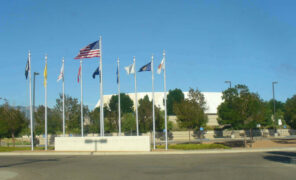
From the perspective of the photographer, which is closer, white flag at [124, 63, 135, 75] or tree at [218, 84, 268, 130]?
white flag at [124, 63, 135, 75]

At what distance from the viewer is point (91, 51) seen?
86.7ft

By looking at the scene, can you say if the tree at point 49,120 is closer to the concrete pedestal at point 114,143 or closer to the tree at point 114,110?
the tree at point 114,110

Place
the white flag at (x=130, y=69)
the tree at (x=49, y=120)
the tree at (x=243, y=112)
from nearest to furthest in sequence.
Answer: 1. the white flag at (x=130, y=69)
2. the tree at (x=243, y=112)
3. the tree at (x=49, y=120)

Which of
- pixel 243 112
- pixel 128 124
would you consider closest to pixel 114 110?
pixel 128 124

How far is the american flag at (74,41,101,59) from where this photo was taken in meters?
26.2

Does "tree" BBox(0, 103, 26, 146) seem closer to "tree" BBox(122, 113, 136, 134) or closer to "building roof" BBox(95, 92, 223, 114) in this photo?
"tree" BBox(122, 113, 136, 134)

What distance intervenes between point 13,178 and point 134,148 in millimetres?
15837

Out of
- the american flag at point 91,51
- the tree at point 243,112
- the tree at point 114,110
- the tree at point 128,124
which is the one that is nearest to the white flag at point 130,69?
the american flag at point 91,51

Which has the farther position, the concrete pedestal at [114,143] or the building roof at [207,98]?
the building roof at [207,98]

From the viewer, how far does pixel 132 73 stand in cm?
2939

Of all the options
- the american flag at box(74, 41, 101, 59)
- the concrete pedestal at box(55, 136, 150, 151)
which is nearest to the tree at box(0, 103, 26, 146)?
the concrete pedestal at box(55, 136, 150, 151)

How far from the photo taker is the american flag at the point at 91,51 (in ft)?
85.8

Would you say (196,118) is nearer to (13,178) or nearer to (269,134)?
(269,134)

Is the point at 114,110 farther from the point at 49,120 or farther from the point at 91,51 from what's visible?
the point at 91,51
